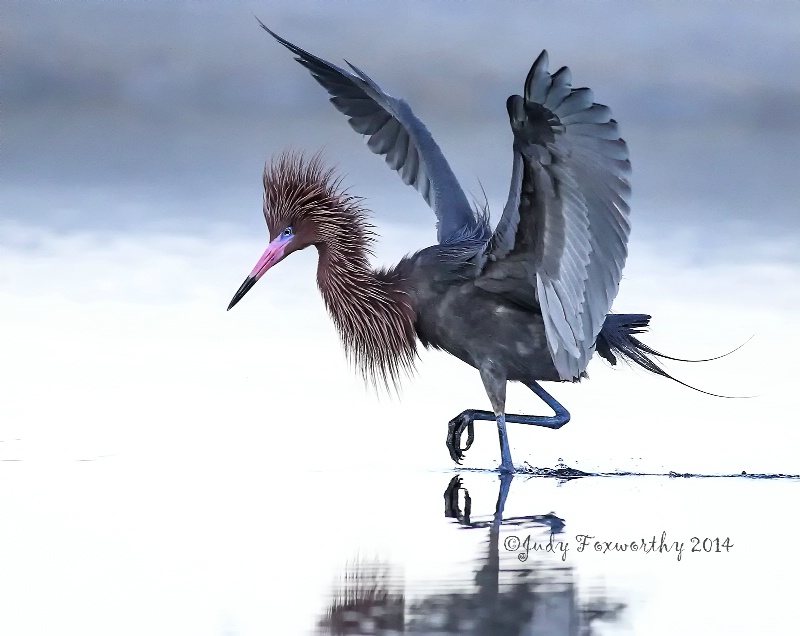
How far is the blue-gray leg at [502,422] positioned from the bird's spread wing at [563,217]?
0.50m

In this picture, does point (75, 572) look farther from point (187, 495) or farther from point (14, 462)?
point (14, 462)

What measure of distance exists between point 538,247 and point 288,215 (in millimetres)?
1702

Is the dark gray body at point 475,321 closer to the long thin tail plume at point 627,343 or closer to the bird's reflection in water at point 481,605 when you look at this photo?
the long thin tail plume at point 627,343

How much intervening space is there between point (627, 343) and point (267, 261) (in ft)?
6.71

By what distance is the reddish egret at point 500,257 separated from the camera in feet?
20.1

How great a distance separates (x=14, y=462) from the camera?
6965 mm

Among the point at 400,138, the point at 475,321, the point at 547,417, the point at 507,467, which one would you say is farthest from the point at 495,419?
the point at 400,138

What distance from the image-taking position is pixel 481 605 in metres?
Result: 4.42

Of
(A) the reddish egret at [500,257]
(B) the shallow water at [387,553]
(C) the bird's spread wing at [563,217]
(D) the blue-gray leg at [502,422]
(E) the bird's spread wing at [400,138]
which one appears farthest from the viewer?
(E) the bird's spread wing at [400,138]

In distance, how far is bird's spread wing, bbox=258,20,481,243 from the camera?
26.9 feet

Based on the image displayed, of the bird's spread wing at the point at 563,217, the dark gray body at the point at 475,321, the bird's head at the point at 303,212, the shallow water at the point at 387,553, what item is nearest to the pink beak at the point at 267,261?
the bird's head at the point at 303,212

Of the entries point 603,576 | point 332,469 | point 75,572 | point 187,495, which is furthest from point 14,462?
point 603,576

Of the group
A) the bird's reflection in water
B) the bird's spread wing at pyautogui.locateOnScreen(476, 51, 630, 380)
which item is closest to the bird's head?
the bird's spread wing at pyautogui.locateOnScreen(476, 51, 630, 380)

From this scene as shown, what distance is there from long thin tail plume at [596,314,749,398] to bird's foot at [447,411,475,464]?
0.83 meters
